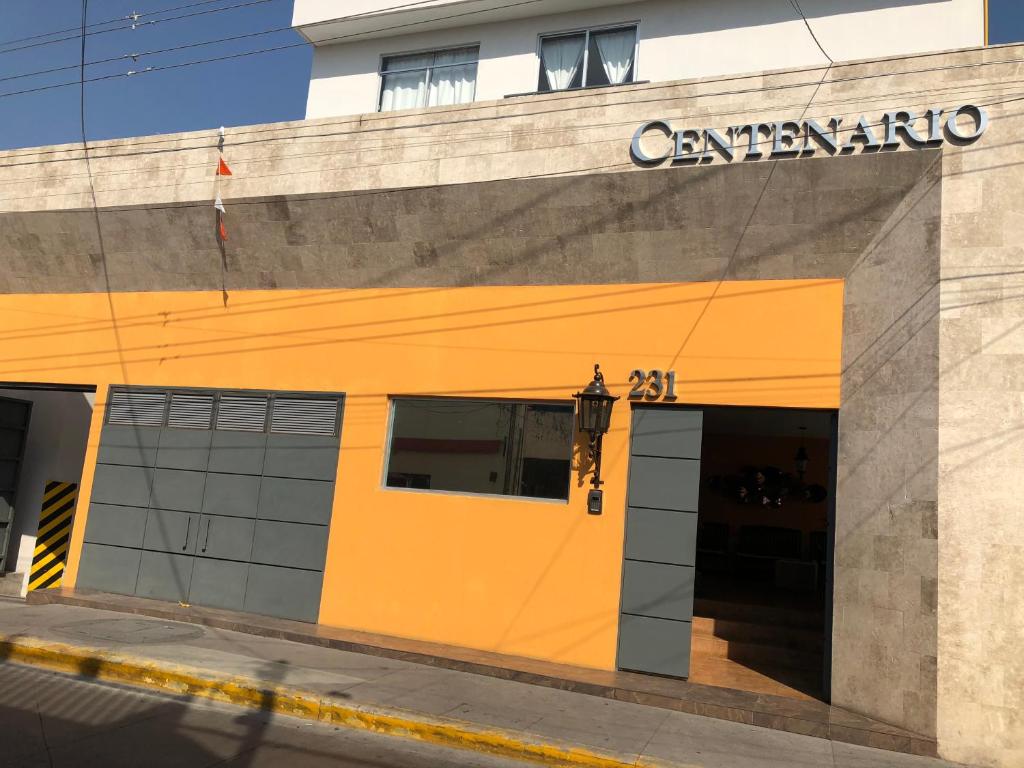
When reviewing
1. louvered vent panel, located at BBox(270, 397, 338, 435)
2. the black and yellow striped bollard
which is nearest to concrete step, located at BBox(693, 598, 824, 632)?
louvered vent panel, located at BBox(270, 397, 338, 435)

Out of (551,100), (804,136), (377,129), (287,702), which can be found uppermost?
(551,100)

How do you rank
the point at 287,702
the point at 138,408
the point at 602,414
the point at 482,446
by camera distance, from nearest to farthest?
the point at 287,702 < the point at 602,414 < the point at 482,446 < the point at 138,408

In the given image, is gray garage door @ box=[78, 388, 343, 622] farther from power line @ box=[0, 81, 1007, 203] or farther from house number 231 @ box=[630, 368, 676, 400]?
house number 231 @ box=[630, 368, 676, 400]

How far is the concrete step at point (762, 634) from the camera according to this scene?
10.3 m

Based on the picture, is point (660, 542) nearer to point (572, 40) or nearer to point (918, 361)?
point (918, 361)

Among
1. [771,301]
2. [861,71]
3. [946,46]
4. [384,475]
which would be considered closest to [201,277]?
[384,475]

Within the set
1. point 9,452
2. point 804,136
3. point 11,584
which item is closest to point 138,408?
point 9,452

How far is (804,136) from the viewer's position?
351 inches

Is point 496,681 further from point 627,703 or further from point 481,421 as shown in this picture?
point 481,421

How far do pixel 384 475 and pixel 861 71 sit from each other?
7727 millimetres

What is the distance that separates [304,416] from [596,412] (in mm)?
4526

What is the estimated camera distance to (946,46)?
35.3 ft

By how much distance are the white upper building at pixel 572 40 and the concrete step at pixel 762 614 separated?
7.60 m

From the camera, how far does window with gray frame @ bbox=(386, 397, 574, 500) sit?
10250mm
